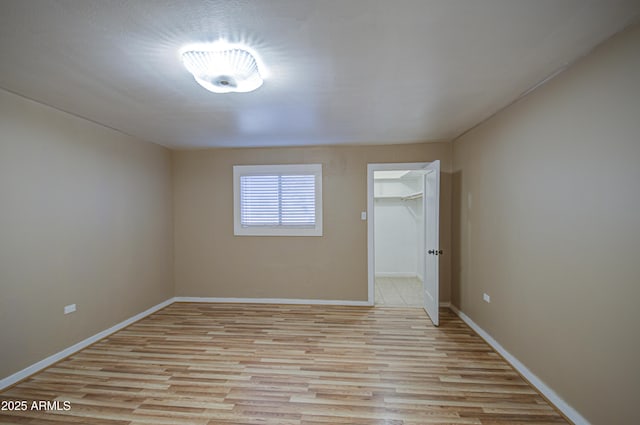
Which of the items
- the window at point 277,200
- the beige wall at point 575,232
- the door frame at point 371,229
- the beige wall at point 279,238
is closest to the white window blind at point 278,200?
the window at point 277,200

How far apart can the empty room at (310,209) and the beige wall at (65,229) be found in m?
0.02

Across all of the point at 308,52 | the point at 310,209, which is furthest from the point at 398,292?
the point at 308,52

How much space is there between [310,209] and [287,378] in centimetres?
254

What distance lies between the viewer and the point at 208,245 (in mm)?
4676

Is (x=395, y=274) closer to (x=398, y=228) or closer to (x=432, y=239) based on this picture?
(x=398, y=228)

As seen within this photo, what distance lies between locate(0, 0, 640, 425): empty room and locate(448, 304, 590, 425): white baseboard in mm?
21

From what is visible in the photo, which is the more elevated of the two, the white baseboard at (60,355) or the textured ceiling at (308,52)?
the textured ceiling at (308,52)

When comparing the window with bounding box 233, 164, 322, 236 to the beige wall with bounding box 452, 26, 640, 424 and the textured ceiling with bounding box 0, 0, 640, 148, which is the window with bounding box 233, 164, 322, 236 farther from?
the beige wall with bounding box 452, 26, 640, 424

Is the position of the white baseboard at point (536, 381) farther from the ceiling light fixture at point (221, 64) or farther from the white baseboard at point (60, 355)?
the white baseboard at point (60, 355)

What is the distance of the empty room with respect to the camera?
5.31 feet

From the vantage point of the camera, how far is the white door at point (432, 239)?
3654 millimetres

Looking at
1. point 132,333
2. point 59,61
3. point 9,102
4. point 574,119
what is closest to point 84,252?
point 132,333

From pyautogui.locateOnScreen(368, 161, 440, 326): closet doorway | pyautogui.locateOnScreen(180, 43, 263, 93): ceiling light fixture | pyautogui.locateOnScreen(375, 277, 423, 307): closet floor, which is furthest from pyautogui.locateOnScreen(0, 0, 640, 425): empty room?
pyautogui.locateOnScreen(368, 161, 440, 326): closet doorway

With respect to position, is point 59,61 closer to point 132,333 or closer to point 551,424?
point 132,333
